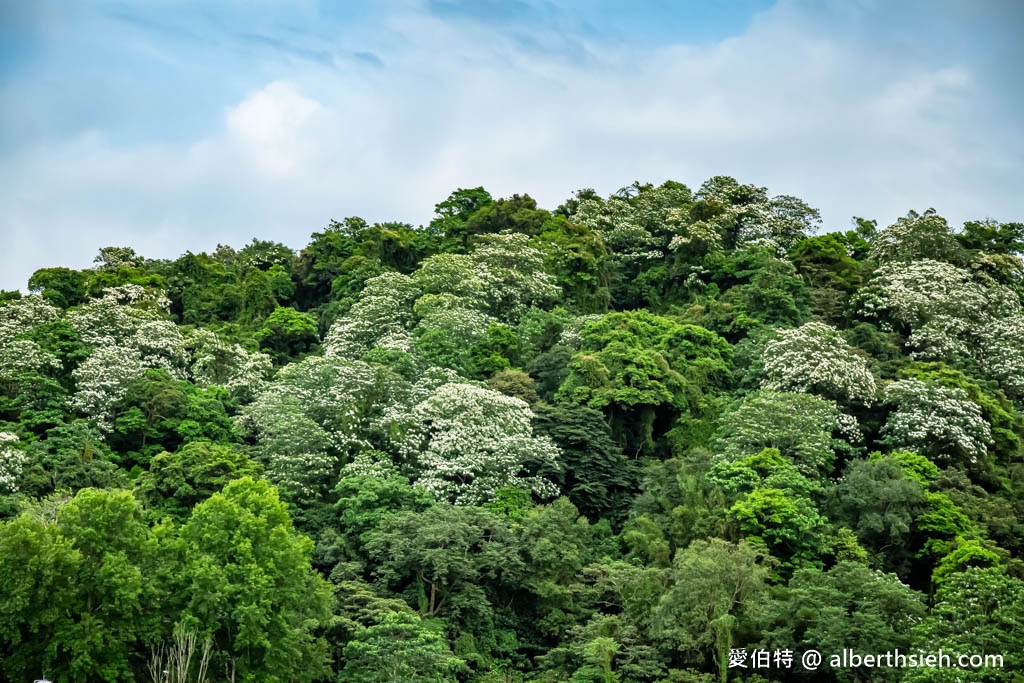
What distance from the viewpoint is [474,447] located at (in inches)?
1403

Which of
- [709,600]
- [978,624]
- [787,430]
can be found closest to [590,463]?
[787,430]

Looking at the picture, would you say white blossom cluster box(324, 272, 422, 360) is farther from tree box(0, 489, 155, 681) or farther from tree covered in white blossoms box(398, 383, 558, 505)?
tree box(0, 489, 155, 681)

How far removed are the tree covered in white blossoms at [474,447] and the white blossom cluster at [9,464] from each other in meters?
11.4

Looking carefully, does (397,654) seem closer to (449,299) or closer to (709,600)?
(709,600)

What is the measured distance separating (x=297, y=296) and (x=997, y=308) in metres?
33.7

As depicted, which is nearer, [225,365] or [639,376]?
[639,376]

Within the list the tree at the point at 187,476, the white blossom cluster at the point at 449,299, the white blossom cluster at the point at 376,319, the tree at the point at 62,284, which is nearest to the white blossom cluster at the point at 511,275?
the white blossom cluster at the point at 449,299

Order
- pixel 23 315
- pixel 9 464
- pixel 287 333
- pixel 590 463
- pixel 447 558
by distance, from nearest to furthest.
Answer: pixel 447 558 < pixel 9 464 < pixel 590 463 < pixel 23 315 < pixel 287 333

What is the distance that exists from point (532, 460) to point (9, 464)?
15725mm

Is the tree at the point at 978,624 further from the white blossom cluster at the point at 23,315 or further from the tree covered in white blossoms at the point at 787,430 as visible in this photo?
the white blossom cluster at the point at 23,315

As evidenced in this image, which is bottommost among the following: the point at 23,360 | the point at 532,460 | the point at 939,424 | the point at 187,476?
the point at 187,476

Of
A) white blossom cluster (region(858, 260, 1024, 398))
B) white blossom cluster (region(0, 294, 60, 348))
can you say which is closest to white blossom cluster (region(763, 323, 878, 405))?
white blossom cluster (region(858, 260, 1024, 398))

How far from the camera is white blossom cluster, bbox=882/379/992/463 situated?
36.4 m

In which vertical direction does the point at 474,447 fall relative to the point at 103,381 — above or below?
below
